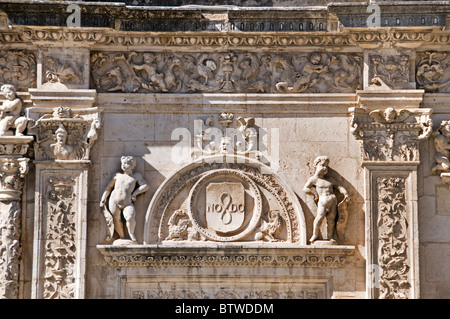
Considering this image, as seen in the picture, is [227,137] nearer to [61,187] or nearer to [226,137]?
[226,137]

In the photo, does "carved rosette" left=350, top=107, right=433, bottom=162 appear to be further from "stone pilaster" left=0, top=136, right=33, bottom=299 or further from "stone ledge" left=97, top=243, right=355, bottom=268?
"stone pilaster" left=0, top=136, right=33, bottom=299

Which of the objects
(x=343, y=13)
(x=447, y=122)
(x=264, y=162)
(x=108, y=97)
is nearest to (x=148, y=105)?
(x=108, y=97)

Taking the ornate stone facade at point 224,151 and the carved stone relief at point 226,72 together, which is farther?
the carved stone relief at point 226,72

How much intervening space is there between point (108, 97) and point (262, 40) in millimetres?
2011

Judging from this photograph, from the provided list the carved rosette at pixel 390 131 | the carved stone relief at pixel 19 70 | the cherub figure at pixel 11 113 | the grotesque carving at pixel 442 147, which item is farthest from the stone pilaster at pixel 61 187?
the grotesque carving at pixel 442 147

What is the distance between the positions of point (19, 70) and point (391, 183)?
474 cm

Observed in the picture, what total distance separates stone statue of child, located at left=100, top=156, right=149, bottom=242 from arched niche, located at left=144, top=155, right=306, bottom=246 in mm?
201

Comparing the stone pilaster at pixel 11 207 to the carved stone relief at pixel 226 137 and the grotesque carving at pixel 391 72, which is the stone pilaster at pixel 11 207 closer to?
the carved stone relief at pixel 226 137

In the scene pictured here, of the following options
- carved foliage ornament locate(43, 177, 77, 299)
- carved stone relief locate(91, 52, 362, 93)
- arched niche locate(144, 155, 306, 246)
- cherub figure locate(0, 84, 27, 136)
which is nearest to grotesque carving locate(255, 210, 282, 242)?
arched niche locate(144, 155, 306, 246)

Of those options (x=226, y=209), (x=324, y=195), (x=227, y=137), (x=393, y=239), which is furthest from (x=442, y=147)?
(x=226, y=209)

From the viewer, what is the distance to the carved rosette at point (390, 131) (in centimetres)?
1467

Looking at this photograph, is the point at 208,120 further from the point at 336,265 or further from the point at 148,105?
the point at 336,265

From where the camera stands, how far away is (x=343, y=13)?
1463 cm

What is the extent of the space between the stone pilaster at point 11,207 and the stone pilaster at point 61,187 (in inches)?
7.8
